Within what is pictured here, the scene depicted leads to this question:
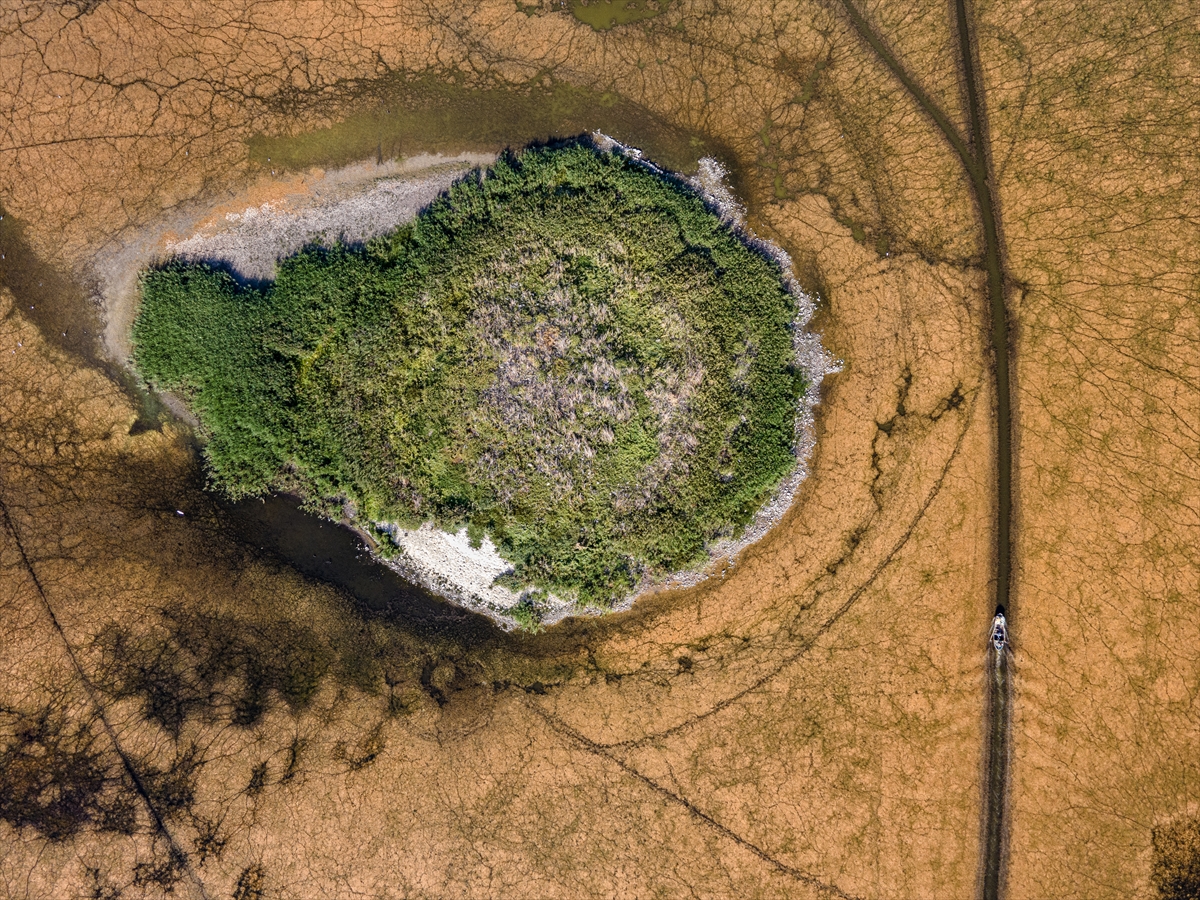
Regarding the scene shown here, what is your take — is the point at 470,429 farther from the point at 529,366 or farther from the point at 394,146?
the point at 394,146

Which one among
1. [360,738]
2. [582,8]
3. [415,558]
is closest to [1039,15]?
[582,8]

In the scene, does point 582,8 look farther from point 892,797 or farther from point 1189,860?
point 1189,860

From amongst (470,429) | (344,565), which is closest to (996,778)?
(470,429)

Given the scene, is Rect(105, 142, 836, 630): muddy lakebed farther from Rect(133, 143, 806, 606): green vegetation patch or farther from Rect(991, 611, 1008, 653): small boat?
Rect(991, 611, 1008, 653): small boat

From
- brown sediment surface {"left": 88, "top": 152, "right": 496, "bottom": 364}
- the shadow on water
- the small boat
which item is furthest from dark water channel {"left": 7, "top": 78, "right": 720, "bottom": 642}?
the small boat

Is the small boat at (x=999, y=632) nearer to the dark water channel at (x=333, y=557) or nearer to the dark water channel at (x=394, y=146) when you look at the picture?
the dark water channel at (x=394, y=146)

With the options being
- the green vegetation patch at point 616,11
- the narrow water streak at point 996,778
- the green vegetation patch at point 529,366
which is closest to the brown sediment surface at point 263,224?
the green vegetation patch at point 529,366
